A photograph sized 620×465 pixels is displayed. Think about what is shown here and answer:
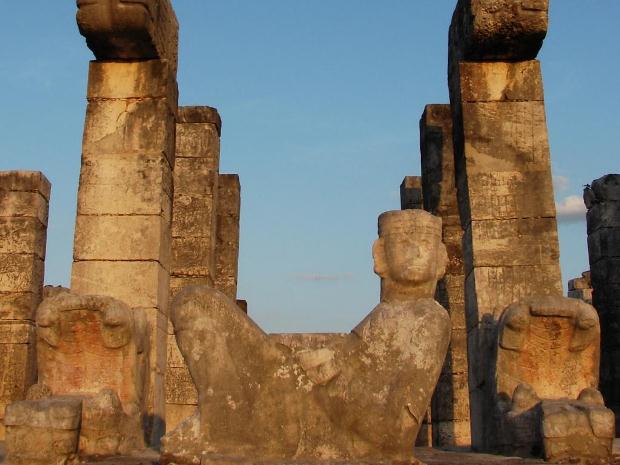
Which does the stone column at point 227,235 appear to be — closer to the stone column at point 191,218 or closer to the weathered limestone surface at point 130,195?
the stone column at point 191,218

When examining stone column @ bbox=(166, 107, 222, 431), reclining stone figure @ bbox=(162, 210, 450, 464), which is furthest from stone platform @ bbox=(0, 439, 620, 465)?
stone column @ bbox=(166, 107, 222, 431)

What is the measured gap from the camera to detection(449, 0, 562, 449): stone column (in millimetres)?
7672

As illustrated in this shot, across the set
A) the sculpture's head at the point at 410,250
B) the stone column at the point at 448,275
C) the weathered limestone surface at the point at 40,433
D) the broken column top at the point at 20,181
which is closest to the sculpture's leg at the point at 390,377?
the sculpture's head at the point at 410,250

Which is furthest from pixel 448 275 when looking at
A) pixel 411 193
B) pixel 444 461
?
pixel 444 461

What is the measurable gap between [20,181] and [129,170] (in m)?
5.90

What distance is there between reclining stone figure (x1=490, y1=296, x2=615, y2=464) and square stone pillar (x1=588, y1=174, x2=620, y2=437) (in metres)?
5.43

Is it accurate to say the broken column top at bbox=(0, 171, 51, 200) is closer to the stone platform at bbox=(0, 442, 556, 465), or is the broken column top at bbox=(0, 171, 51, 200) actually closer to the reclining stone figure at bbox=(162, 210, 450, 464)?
the stone platform at bbox=(0, 442, 556, 465)

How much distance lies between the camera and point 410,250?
492 cm

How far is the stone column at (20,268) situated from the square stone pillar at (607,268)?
9.14 m

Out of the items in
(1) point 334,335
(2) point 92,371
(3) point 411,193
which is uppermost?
(3) point 411,193

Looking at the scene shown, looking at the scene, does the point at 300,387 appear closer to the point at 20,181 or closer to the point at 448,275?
the point at 448,275

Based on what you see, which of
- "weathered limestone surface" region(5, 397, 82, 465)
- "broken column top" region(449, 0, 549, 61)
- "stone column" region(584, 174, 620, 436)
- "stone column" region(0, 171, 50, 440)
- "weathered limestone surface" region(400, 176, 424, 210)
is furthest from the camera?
"weathered limestone surface" region(400, 176, 424, 210)

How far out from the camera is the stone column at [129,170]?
7.52m

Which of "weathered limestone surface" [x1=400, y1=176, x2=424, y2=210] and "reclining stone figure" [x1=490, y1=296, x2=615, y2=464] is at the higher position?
"weathered limestone surface" [x1=400, y1=176, x2=424, y2=210]
